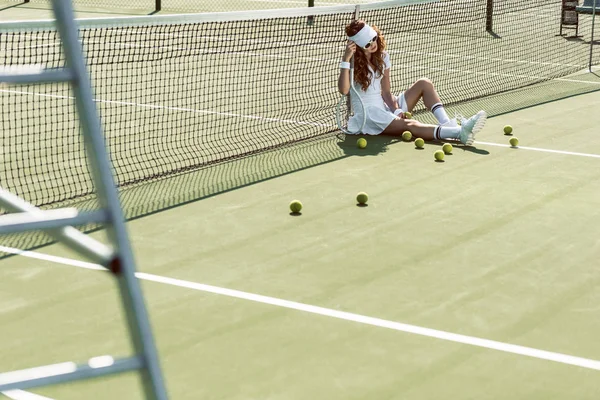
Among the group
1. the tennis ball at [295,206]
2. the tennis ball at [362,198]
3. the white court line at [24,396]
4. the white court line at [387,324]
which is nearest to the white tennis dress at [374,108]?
the tennis ball at [362,198]

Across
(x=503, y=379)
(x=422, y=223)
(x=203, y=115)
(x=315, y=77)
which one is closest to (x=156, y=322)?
(x=503, y=379)

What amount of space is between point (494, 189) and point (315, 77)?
586 cm

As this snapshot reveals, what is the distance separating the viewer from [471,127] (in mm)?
8523

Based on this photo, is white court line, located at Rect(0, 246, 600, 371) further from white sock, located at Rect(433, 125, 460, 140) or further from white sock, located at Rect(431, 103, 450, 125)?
white sock, located at Rect(431, 103, 450, 125)

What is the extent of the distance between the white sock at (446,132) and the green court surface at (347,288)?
2.60 feet

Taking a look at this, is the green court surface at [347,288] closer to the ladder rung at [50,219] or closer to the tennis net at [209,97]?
the tennis net at [209,97]

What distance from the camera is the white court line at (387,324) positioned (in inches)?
173

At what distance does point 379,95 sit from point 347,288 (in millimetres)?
4136

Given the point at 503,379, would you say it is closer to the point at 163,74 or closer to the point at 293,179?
the point at 293,179

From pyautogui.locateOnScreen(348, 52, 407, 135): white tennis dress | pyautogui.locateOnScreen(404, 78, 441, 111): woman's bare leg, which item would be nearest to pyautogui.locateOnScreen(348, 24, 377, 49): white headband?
pyautogui.locateOnScreen(348, 52, 407, 135): white tennis dress

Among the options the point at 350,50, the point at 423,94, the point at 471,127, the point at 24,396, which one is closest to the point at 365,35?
the point at 350,50

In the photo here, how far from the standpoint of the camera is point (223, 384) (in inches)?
162

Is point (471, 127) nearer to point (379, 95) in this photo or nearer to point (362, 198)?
point (379, 95)

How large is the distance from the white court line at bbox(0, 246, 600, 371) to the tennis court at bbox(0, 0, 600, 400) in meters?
0.01
